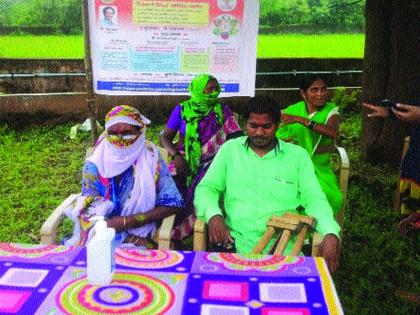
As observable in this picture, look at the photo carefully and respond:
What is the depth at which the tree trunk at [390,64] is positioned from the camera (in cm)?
582

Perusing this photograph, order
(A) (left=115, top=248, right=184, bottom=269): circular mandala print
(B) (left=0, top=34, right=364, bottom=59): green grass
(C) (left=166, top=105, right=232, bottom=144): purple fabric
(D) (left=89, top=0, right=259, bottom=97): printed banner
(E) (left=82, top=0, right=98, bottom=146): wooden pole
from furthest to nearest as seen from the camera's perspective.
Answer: (B) (left=0, top=34, right=364, bottom=59): green grass, (D) (left=89, top=0, right=259, bottom=97): printed banner, (E) (left=82, top=0, right=98, bottom=146): wooden pole, (C) (left=166, top=105, right=232, bottom=144): purple fabric, (A) (left=115, top=248, right=184, bottom=269): circular mandala print

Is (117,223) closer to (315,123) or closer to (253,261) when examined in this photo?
(253,261)

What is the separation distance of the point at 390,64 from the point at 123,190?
3864 millimetres

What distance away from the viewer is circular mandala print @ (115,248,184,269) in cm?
223

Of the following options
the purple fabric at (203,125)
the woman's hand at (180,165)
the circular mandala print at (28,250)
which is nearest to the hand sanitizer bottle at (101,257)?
the circular mandala print at (28,250)

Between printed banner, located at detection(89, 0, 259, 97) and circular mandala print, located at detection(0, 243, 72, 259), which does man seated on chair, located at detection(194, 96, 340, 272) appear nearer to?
circular mandala print, located at detection(0, 243, 72, 259)

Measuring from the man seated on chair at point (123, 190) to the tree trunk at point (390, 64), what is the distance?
140 inches

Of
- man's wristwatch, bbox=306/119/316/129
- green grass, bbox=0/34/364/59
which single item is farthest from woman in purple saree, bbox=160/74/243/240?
green grass, bbox=0/34/364/59

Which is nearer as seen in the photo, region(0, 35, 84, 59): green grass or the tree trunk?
the tree trunk

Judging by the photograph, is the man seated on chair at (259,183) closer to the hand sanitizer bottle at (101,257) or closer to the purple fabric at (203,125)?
the hand sanitizer bottle at (101,257)

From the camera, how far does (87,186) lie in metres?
3.17

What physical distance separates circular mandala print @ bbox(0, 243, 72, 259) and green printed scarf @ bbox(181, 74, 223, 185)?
186cm

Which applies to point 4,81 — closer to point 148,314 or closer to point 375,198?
point 375,198

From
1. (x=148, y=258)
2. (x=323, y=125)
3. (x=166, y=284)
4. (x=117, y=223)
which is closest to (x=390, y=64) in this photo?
(x=323, y=125)
